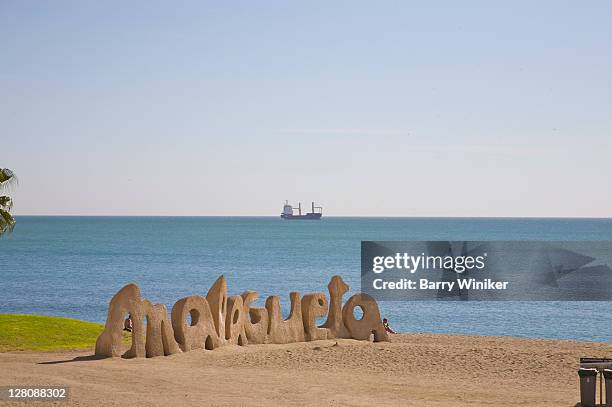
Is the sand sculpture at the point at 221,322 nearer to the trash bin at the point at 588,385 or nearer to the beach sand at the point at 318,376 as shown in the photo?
the beach sand at the point at 318,376

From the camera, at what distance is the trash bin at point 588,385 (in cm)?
2231

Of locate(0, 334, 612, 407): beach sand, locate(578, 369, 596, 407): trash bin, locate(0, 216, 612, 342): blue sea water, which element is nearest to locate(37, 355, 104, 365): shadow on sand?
locate(0, 334, 612, 407): beach sand

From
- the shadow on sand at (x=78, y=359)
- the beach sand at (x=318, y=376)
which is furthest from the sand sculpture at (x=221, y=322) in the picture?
the beach sand at (x=318, y=376)

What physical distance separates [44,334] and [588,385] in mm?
19934

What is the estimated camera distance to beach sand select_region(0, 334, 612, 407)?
23.1 metres

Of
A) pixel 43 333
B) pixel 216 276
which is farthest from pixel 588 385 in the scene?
pixel 216 276

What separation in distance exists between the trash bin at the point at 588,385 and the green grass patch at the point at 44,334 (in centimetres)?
1722

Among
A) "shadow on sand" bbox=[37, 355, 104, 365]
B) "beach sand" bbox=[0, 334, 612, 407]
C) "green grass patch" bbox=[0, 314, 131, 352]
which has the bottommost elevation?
"beach sand" bbox=[0, 334, 612, 407]

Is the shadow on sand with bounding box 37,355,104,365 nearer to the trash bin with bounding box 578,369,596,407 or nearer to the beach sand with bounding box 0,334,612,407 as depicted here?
the beach sand with bounding box 0,334,612,407

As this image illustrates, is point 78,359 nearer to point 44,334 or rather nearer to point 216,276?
point 44,334

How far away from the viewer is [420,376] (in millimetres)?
27453

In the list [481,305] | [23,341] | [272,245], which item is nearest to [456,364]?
[23,341]

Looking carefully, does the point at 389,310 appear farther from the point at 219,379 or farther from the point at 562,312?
the point at 219,379

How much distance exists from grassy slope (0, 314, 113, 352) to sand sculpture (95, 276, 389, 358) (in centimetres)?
332
